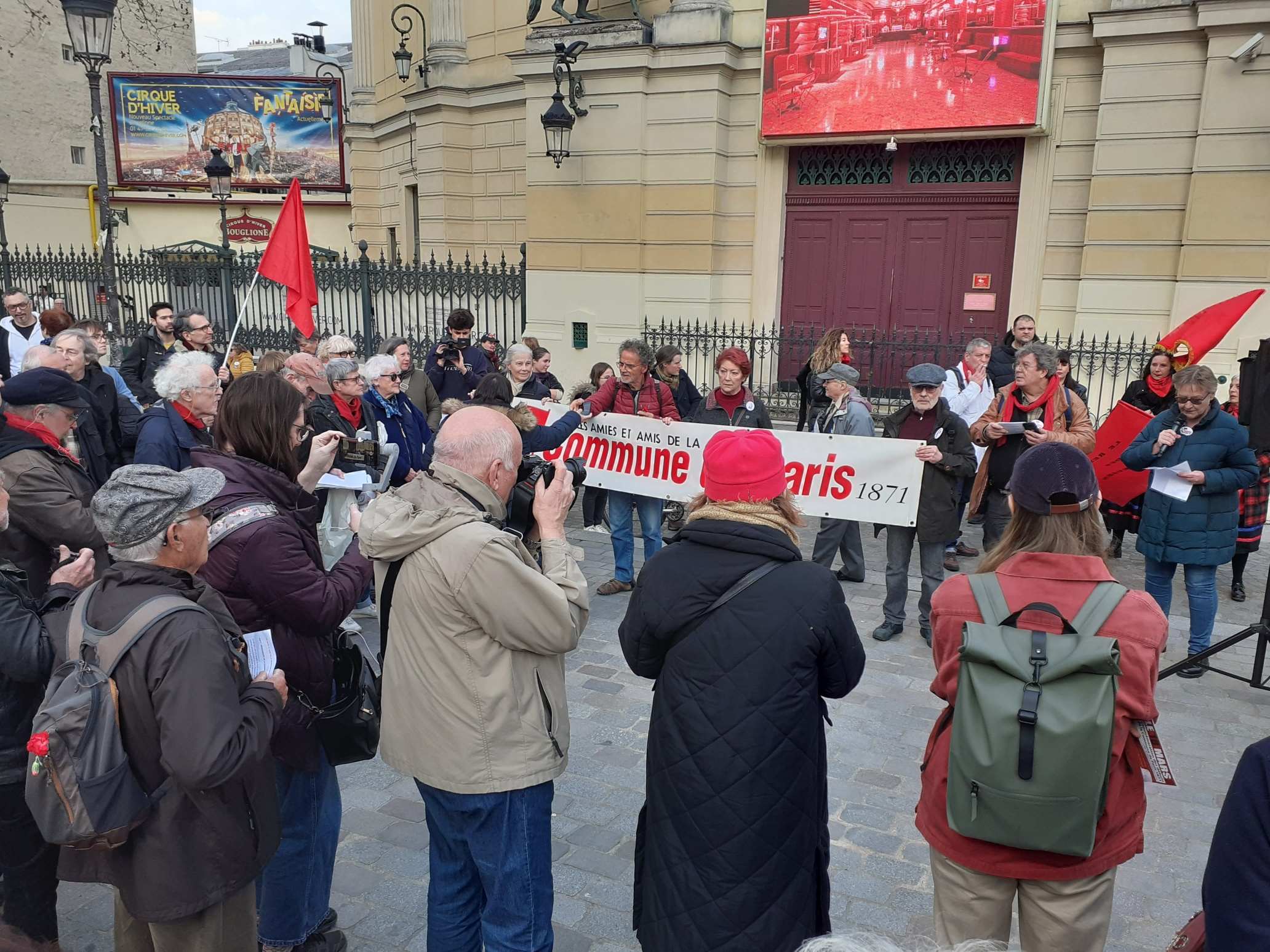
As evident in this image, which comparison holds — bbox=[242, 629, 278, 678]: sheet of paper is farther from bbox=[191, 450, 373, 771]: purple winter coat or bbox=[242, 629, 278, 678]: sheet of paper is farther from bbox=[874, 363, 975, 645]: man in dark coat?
bbox=[874, 363, 975, 645]: man in dark coat

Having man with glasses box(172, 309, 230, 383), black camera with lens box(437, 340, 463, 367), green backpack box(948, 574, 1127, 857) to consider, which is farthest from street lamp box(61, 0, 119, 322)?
green backpack box(948, 574, 1127, 857)

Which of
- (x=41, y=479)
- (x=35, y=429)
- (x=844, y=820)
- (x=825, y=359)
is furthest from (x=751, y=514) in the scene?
(x=825, y=359)

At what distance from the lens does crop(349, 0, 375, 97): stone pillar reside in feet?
73.2

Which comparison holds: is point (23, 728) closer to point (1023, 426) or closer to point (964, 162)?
point (1023, 426)

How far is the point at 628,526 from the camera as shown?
7.50 metres

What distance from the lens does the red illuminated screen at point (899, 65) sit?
39.5ft

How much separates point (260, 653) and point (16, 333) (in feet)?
30.7

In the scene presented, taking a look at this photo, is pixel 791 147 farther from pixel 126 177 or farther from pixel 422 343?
pixel 126 177

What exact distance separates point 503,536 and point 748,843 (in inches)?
43.7

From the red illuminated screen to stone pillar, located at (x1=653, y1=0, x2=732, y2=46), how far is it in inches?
26.3

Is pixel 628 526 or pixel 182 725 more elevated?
pixel 182 725

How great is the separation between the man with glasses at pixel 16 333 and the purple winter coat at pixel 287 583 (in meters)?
8.14

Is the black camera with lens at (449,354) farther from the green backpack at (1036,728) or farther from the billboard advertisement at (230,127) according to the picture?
the billboard advertisement at (230,127)

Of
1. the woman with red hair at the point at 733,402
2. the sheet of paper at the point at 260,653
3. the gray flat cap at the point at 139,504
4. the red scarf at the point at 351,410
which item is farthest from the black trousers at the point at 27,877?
the woman with red hair at the point at 733,402
